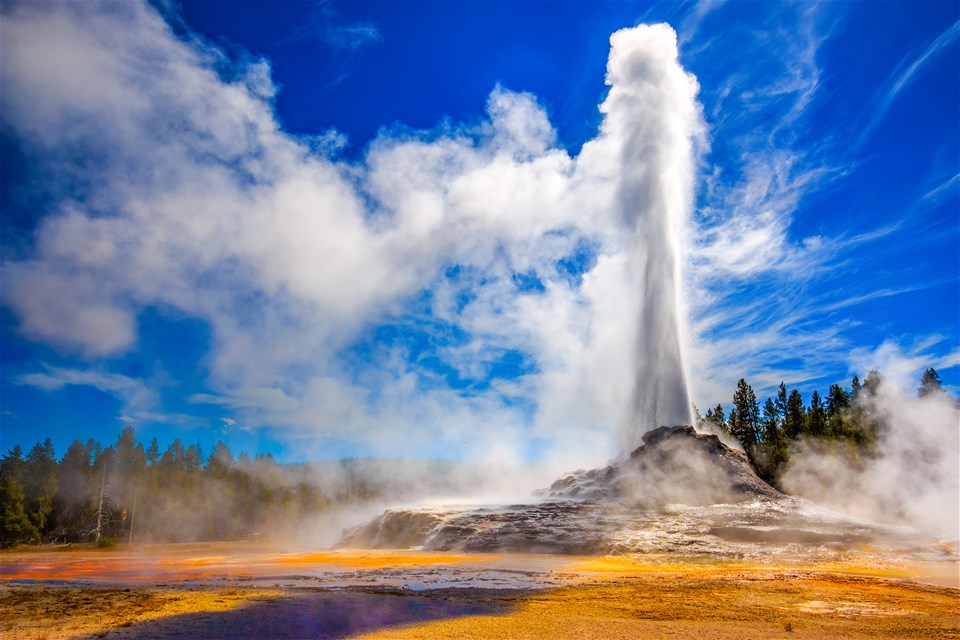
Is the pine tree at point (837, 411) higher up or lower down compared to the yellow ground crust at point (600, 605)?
higher up

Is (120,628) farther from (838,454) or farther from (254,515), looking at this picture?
(254,515)

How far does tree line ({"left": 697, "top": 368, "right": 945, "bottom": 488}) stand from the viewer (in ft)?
158

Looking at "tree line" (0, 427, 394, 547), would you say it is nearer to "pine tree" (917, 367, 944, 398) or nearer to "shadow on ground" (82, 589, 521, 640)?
"shadow on ground" (82, 589, 521, 640)

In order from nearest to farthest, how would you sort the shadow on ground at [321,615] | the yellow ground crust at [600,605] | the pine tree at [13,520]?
the shadow on ground at [321,615], the yellow ground crust at [600,605], the pine tree at [13,520]

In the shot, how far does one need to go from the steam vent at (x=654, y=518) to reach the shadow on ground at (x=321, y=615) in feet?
36.2

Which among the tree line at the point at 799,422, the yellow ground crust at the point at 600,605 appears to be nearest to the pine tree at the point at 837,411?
the tree line at the point at 799,422

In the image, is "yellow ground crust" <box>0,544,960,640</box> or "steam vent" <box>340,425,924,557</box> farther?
"steam vent" <box>340,425,924,557</box>

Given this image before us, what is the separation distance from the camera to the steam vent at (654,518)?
22.4 m

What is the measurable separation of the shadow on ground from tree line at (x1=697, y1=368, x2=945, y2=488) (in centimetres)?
3979

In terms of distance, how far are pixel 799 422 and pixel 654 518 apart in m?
44.4

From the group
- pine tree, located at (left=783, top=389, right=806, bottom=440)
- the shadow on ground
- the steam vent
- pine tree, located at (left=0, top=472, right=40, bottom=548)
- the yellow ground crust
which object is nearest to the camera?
the shadow on ground

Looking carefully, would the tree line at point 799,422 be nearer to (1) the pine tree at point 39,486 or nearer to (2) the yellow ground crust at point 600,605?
(2) the yellow ground crust at point 600,605

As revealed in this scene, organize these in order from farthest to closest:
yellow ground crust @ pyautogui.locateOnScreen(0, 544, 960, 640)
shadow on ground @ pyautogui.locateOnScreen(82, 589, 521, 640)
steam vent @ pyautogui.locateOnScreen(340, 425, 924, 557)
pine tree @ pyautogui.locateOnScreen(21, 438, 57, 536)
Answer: pine tree @ pyautogui.locateOnScreen(21, 438, 57, 536) → steam vent @ pyautogui.locateOnScreen(340, 425, 924, 557) → yellow ground crust @ pyautogui.locateOnScreen(0, 544, 960, 640) → shadow on ground @ pyautogui.locateOnScreen(82, 589, 521, 640)

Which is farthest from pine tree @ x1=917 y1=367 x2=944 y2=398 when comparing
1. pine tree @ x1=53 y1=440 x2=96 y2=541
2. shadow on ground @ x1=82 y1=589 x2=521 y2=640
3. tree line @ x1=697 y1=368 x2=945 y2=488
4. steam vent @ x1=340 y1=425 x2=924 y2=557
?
pine tree @ x1=53 y1=440 x2=96 y2=541
